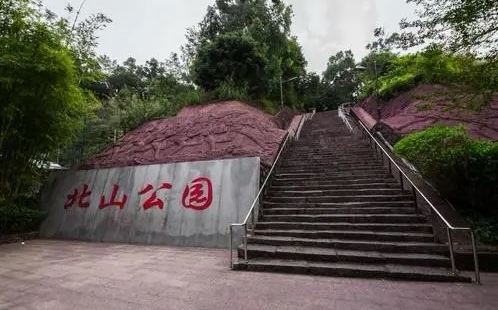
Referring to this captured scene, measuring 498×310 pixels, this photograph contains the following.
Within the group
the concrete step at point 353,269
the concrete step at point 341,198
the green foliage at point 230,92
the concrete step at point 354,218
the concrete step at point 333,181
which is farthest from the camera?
the green foliage at point 230,92

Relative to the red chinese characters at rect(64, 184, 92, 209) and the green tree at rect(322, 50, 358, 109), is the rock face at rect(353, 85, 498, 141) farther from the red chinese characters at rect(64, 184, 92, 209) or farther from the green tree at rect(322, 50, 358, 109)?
the green tree at rect(322, 50, 358, 109)

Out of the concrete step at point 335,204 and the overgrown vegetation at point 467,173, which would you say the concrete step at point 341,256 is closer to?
the overgrown vegetation at point 467,173

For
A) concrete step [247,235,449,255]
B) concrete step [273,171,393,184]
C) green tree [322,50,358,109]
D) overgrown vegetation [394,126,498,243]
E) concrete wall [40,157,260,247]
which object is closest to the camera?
concrete step [247,235,449,255]

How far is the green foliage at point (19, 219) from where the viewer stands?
8930 mm

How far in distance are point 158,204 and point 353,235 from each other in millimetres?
5346

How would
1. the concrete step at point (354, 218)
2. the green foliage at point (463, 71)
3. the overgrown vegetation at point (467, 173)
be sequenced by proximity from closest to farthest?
the green foliage at point (463, 71) → the overgrown vegetation at point (467, 173) → the concrete step at point (354, 218)

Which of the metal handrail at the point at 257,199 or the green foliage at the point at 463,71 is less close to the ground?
the green foliage at the point at 463,71

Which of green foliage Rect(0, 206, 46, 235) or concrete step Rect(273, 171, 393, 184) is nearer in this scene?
concrete step Rect(273, 171, 393, 184)

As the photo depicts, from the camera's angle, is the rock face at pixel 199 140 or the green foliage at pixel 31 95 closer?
the green foliage at pixel 31 95

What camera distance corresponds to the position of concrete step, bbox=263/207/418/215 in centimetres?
639

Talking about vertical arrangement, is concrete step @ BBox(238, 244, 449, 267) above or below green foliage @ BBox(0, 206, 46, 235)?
below

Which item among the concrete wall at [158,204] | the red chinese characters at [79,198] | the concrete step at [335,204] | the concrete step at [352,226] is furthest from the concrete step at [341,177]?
the red chinese characters at [79,198]

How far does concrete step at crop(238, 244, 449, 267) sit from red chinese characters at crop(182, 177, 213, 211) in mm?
2344

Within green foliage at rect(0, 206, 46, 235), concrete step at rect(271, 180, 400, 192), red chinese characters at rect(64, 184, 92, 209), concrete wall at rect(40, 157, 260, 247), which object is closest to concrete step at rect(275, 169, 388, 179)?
concrete step at rect(271, 180, 400, 192)
